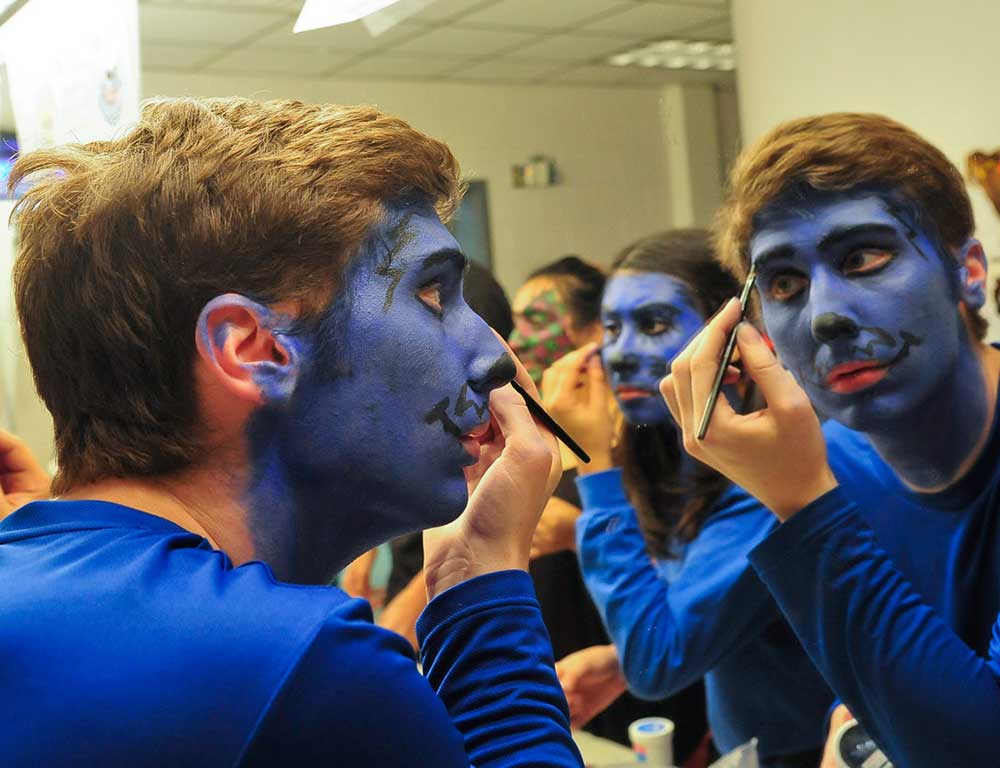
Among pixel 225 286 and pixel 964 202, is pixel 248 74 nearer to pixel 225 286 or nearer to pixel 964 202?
pixel 225 286

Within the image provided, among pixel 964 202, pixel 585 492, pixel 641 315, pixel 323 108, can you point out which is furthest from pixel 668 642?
pixel 323 108

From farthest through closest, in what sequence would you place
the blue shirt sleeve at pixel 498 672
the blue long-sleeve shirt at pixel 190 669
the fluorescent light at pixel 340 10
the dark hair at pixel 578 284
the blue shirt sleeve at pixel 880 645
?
the dark hair at pixel 578 284 < the fluorescent light at pixel 340 10 < the blue shirt sleeve at pixel 880 645 < the blue shirt sleeve at pixel 498 672 < the blue long-sleeve shirt at pixel 190 669

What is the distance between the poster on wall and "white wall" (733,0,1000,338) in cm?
55

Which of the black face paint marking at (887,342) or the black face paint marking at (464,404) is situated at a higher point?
the black face paint marking at (464,404)

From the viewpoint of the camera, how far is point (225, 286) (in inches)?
22.8

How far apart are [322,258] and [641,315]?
1.26 ft

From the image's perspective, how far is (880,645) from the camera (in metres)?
0.69

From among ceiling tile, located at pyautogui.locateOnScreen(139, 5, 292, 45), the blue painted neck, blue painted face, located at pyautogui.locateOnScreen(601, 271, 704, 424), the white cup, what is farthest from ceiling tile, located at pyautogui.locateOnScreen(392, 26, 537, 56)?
the white cup

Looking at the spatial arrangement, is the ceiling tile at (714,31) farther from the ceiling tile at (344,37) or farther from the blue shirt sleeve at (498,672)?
the blue shirt sleeve at (498,672)

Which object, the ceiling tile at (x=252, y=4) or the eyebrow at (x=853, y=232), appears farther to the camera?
the ceiling tile at (x=252, y=4)

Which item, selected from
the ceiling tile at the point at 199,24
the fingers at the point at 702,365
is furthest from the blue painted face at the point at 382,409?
the ceiling tile at the point at 199,24

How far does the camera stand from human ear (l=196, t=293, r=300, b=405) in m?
0.58

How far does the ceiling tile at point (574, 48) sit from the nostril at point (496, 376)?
341 mm

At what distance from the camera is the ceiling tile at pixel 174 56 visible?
1.00 metres
